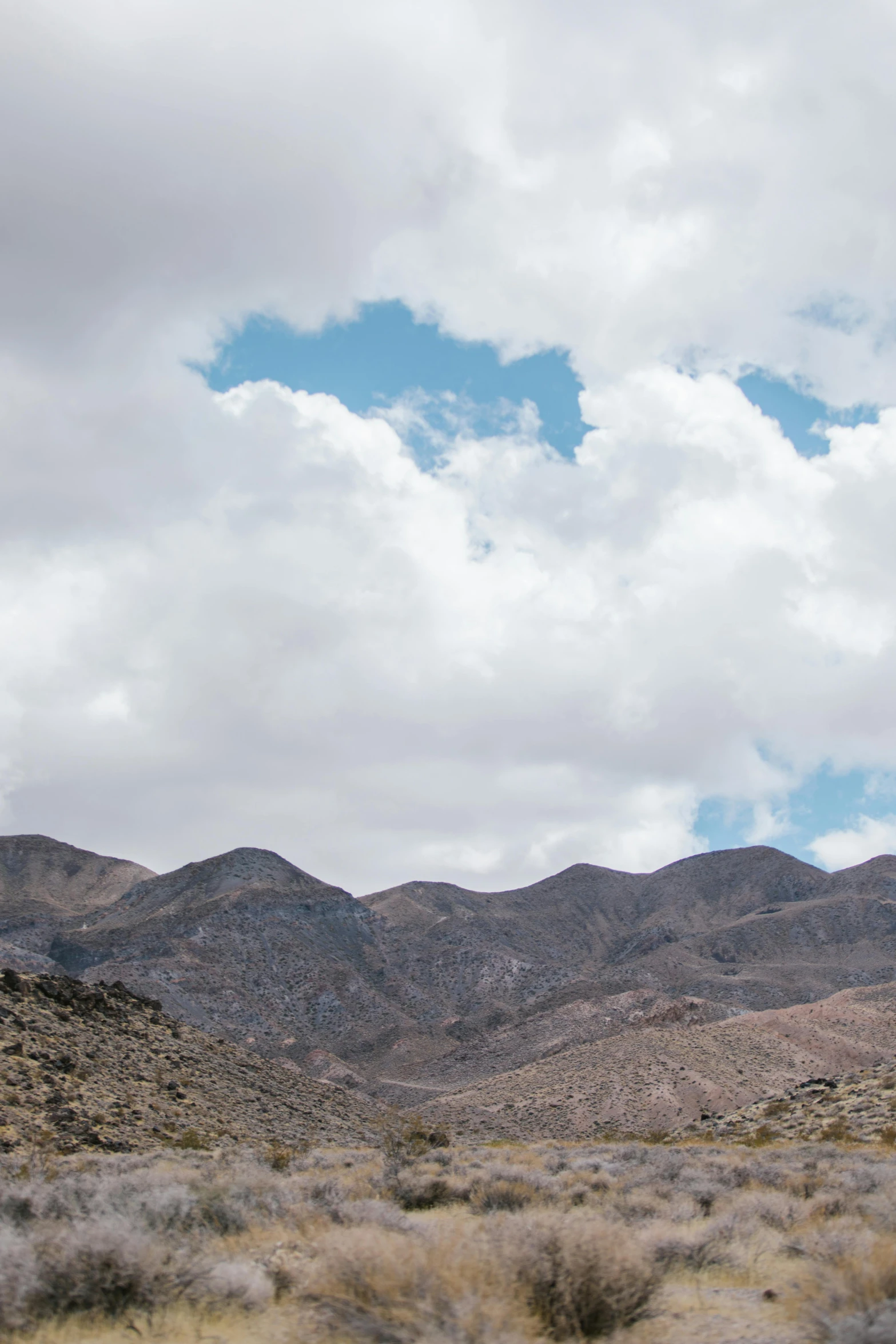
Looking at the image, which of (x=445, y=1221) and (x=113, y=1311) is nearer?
(x=113, y=1311)

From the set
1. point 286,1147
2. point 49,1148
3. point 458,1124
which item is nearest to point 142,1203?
point 49,1148

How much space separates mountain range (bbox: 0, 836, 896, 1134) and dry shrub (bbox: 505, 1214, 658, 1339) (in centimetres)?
5109

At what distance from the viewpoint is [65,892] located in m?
167

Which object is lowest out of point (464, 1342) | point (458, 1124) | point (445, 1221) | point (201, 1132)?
point (458, 1124)

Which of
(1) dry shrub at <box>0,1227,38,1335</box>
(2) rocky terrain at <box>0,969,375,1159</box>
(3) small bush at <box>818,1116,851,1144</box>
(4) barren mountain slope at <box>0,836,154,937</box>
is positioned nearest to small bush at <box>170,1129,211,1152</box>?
(2) rocky terrain at <box>0,969,375,1159</box>

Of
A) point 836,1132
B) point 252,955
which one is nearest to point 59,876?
point 252,955

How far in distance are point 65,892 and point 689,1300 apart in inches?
6904

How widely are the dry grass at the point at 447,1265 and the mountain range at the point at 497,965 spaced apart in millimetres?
45146

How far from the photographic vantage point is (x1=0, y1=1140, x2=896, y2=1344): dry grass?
7660mm

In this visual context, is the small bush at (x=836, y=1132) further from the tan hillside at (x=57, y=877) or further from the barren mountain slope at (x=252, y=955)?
the tan hillside at (x=57, y=877)

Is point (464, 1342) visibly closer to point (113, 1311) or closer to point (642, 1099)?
point (113, 1311)

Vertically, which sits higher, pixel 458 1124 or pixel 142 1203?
pixel 142 1203

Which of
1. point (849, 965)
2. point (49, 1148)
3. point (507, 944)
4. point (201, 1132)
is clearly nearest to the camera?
point (49, 1148)

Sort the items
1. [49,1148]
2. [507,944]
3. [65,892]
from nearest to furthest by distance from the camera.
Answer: [49,1148] → [507,944] → [65,892]
